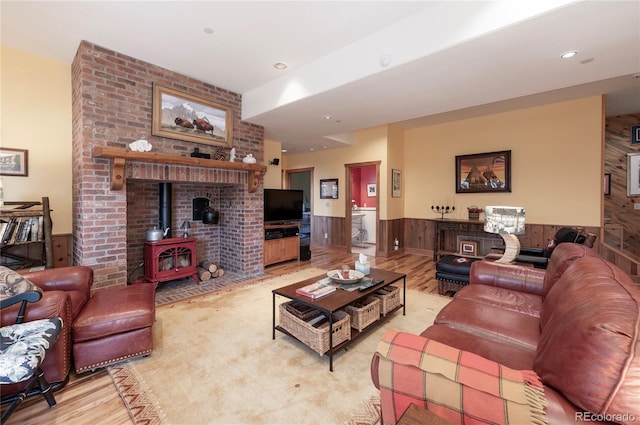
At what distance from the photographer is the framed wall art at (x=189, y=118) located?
339 cm

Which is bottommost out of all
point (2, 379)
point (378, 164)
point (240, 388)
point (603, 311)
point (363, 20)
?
point (240, 388)

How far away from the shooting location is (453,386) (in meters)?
1.00

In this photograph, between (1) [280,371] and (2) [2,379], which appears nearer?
(2) [2,379]

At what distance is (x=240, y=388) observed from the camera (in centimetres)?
180

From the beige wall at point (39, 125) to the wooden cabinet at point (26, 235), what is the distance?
23 cm


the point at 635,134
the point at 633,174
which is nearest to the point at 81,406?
the point at 633,174

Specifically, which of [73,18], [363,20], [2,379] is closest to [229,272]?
[2,379]

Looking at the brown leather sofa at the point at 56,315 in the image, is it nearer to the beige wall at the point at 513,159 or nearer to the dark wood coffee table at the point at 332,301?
the dark wood coffee table at the point at 332,301

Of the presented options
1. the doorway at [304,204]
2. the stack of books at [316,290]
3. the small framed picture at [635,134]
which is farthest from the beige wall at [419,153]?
the stack of books at [316,290]

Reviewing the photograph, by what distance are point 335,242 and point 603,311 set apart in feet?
20.1

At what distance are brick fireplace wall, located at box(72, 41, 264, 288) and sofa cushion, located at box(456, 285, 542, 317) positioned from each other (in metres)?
3.30

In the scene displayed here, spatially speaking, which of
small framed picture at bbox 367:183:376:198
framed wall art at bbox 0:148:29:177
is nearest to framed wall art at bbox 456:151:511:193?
small framed picture at bbox 367:183:376:198

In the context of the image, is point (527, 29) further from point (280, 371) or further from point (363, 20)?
point (280, 371)

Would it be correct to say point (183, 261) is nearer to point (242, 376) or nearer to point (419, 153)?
point (242, 376)
